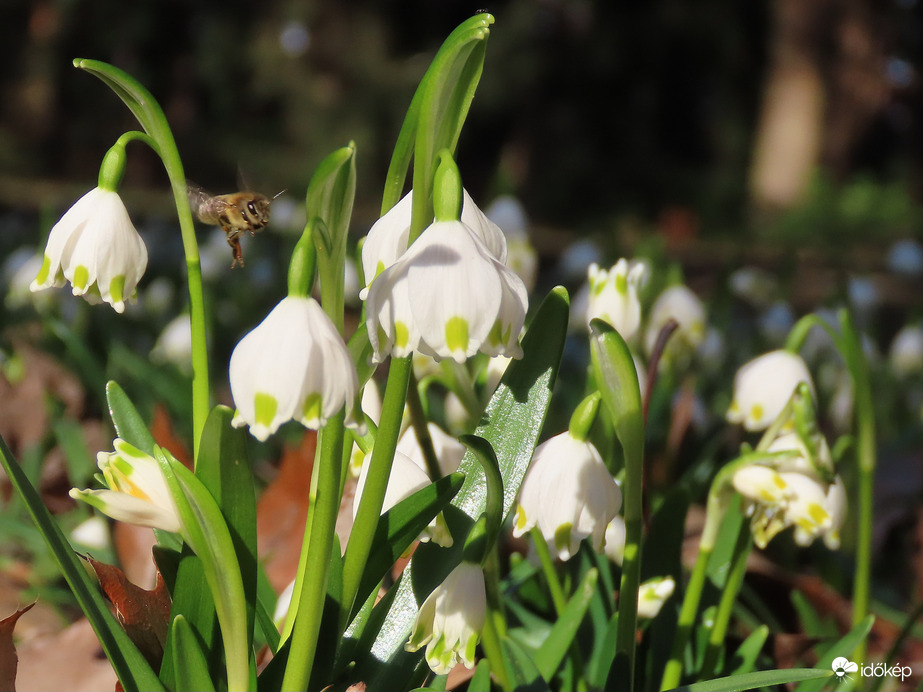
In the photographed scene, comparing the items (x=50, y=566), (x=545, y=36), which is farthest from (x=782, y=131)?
(x=50, y=566)

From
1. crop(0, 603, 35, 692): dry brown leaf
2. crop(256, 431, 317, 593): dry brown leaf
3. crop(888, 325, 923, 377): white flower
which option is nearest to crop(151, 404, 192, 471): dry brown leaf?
crop(256, 431, 317, 593): dry brown leaf

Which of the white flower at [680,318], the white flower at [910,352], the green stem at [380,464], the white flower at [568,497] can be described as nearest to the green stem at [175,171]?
the green stem at [380,464]

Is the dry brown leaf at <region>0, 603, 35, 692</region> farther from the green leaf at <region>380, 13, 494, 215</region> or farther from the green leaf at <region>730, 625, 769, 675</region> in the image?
the green leaf at <region>730, 625, 769, 675</region>

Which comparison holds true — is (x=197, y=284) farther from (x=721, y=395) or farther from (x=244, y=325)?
(x=244, y=325)

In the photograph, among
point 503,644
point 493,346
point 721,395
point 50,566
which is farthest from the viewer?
point 721,395

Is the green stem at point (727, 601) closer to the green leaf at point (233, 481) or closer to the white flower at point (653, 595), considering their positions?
the white flower at point (653, 595)

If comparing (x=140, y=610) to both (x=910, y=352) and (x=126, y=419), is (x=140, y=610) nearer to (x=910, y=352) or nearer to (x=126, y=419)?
(x=126, y=419)
